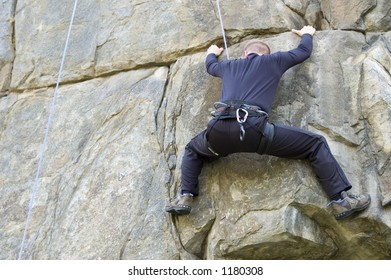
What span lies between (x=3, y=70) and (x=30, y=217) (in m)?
2.54

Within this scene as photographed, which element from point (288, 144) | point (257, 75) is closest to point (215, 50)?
point (257, 75)

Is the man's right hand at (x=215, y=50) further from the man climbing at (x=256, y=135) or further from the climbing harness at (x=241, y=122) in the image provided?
the climbing harness at (x=241, y=122)

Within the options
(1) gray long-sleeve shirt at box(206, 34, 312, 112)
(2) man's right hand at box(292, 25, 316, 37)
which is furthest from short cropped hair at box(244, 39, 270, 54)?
(2) man's right hand at box(292, 25, 316, 37)

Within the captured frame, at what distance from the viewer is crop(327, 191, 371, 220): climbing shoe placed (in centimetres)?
674

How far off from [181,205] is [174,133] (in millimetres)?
1024

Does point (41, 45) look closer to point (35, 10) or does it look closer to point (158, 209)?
point (35, 10)

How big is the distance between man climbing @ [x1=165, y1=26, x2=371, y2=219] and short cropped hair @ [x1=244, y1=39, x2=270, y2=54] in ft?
0.04

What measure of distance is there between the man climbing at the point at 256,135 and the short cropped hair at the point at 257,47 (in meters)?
0.01

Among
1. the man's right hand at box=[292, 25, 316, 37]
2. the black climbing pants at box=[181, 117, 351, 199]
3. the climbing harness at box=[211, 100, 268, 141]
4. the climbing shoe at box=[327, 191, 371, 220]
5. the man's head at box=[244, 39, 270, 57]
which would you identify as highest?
the man's head at box=[244, 39, 270, 57]

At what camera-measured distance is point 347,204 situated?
6.74m

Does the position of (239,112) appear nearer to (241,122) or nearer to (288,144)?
(241,122)

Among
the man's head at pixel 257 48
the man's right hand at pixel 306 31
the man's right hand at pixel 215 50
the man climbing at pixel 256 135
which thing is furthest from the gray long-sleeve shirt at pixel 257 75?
the man's right hand at pixel 215 50

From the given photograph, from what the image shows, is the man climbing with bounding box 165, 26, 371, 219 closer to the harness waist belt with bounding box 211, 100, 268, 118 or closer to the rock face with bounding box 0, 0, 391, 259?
the harness waist belt with bounding box 211, 100, 268, 118

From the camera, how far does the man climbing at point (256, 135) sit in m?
6.79
